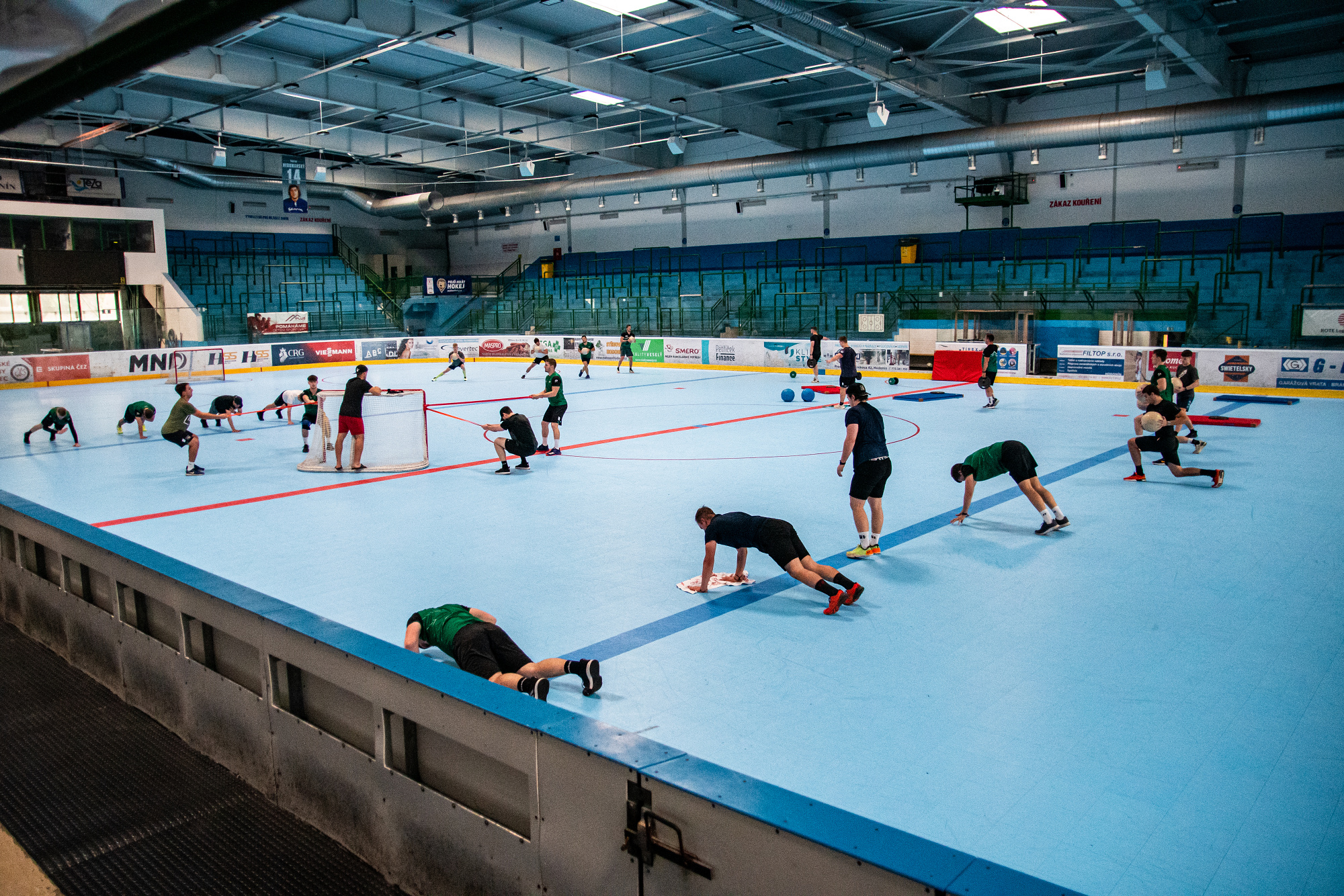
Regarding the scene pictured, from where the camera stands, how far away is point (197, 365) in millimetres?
35625

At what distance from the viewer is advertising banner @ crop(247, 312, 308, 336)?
1757 inches

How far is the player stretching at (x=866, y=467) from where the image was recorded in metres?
9.73

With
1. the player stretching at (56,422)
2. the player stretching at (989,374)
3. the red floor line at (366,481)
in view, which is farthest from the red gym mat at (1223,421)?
the player stretching at (56,422)

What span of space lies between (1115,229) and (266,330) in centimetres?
3904

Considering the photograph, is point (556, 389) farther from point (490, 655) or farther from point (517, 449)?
point (490, 655)

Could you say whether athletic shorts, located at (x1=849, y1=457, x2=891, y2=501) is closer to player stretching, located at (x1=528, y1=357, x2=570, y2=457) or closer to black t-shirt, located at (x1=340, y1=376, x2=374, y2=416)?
player stretching, located at (x1=528, y1=357, x2=570, y2=457)

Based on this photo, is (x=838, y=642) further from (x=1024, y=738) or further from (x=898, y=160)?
(x=898, y=160)

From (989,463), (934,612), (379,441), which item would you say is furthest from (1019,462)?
(379,441)

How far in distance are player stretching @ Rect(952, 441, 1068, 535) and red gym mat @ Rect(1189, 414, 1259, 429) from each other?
9.63 metres

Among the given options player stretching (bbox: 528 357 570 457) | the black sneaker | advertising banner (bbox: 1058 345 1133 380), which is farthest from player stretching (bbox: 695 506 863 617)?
advertising banner (bbox: 1058 345 1133 380)

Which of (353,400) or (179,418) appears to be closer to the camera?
(353,400)

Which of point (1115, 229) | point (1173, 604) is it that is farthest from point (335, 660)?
point (1115, 229)

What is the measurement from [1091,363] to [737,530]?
23784 mm

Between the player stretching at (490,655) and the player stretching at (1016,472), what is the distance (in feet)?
19.3
